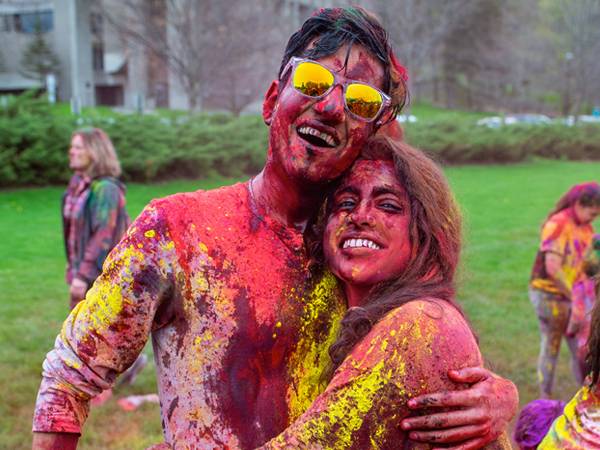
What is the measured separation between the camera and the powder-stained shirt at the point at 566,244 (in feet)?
18.9

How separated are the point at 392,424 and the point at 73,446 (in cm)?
82

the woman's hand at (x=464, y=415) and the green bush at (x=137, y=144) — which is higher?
the woman's hand at (x=464, y=415)

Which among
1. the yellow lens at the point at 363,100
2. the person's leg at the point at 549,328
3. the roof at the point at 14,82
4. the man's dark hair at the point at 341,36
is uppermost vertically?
the man's dark hair at the point at 341,36

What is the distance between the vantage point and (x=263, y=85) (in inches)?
1133

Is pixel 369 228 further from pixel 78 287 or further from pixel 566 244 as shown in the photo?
pixel 566 244

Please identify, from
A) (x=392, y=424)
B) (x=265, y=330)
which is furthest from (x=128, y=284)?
(x=392, y=424)

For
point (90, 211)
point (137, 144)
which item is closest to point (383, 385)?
point (90, 211)

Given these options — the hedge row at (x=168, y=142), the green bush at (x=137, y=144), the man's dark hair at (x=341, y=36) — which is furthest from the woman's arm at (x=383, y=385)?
the green bush at (x=137, y=144)

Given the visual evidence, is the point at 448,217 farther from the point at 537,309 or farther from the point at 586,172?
the point at 586,172

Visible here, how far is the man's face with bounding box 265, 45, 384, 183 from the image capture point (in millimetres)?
1814

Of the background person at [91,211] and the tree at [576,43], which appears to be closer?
the background person at [91,211]

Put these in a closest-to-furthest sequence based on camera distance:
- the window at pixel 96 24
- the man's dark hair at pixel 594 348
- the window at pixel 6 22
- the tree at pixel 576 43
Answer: the man's dark hair at pixel 594 348 → the tree at pixel 576 43 → the window at pixel 96 24 → the window at pixel 6 22

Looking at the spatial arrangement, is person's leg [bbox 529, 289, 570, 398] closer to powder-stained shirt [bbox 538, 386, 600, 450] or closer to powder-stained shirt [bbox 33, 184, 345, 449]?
powder-stained shirt [bbox 538, 386, 600, 450]

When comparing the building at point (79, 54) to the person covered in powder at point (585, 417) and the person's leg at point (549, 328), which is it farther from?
the person covered in powder at point (585, 417)
